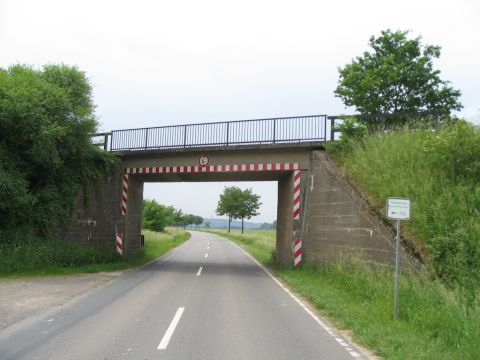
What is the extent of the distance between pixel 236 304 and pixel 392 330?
423cm

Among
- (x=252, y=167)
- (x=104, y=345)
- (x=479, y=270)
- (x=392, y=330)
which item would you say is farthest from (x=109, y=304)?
(x=252, y=167)

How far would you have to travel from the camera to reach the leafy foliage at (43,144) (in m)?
15.6

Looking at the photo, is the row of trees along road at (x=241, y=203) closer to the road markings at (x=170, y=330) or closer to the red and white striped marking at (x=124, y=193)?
the red and white striped marking at (x=124, y=193)

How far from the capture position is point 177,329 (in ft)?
25.1

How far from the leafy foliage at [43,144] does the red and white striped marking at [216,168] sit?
96.0 inches

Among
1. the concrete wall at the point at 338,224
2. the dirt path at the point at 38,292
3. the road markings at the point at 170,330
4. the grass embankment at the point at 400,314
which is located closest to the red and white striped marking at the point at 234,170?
the concrete wall at the point at 338,224

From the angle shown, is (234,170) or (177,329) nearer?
(177,329)

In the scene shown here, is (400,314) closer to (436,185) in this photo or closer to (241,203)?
(436,185)

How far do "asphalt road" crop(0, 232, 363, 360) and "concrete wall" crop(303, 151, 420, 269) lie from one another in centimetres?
269

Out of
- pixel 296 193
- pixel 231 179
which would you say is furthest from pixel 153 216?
pixel 296 193

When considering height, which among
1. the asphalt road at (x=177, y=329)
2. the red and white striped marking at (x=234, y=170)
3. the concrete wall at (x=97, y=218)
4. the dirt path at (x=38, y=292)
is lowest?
the dirt path at (x=38, y=292)

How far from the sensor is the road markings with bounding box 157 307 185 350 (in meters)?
6.53

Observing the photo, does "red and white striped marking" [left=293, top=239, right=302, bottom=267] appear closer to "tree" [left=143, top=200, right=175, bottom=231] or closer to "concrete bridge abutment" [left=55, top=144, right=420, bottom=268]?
"concrete bridge abutment" [left=55, top=144, right=420, bottom=268]

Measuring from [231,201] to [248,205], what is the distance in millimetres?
2598
